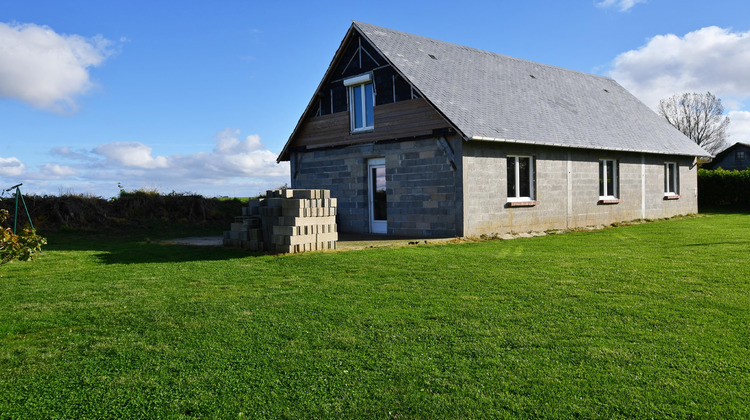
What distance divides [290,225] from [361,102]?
660cm

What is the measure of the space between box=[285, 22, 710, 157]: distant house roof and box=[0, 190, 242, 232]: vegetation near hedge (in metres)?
8.26

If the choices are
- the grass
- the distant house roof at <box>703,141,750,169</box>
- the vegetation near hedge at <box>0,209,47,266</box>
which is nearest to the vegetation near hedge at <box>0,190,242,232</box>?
the vegetation near hedge at <box>0,209,47,266</box>

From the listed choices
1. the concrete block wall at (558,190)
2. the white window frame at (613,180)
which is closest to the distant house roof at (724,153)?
the concrete block wall at (558,190)

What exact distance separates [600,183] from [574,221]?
2.17m

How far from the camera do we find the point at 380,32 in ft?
56.1

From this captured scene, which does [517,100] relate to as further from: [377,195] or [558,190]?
[377,195]

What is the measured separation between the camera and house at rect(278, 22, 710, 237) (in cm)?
1455

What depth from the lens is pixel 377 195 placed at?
653 inches

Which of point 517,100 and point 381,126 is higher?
point 517,100

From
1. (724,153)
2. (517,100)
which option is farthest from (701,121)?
(517,100)

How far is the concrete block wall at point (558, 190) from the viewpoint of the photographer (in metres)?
14.5

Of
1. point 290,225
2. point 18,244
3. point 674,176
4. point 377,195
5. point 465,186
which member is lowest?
point 18,244

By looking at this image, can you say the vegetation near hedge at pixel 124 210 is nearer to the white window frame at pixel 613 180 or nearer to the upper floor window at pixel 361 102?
the upper floor window at pixel 361 102

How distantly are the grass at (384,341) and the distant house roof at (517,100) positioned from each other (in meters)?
6.82
